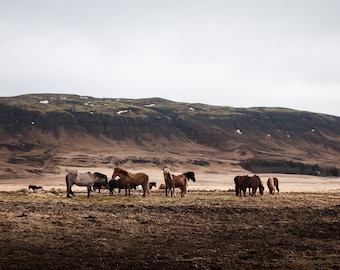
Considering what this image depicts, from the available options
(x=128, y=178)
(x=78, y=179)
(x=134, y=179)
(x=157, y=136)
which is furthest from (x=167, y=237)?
(x=157, y=136)

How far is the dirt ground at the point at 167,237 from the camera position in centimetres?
1038

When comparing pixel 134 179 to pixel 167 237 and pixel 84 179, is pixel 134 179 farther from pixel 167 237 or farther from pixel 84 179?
pixel 167 237

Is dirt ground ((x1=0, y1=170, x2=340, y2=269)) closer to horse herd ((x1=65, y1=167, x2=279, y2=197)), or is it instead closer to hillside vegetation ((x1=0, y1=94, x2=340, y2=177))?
horse herd ((x1=65, y1=167, x2=279, y2=197))

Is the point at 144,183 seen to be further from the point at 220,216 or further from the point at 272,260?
the point at 272,260

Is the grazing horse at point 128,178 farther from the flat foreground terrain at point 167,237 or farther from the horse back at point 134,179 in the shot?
the flat foreground terrain at point 167,237

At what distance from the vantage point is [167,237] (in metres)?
13.7

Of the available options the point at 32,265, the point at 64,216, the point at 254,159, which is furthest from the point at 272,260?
the point at 254,159

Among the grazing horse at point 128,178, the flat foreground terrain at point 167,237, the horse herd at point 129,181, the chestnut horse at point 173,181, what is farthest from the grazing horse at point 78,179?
the flat foreground terrain at point 167,237

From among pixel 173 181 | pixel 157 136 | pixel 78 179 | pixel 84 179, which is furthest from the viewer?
pixel 157 136

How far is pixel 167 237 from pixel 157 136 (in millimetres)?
129038

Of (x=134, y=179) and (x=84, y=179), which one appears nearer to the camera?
(x=84, y=179)

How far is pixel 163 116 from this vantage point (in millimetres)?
162125

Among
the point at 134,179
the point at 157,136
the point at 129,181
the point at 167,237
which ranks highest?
the point at 157,136

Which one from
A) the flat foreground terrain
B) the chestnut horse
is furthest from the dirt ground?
the chestnut horse
